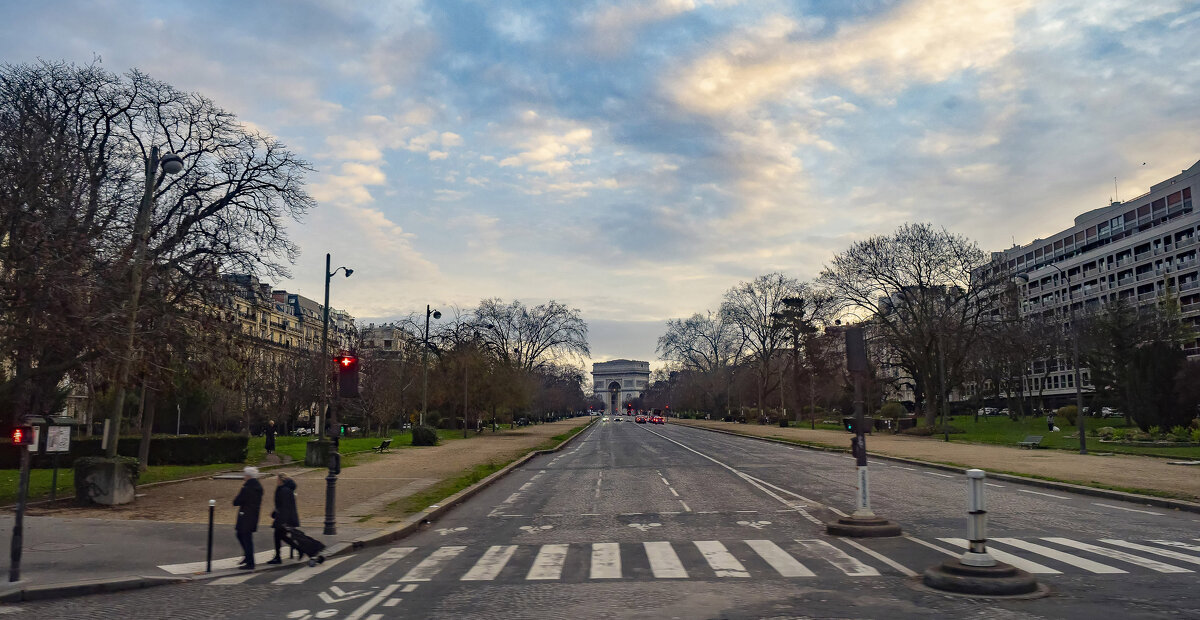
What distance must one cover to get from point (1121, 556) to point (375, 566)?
33.9 feet

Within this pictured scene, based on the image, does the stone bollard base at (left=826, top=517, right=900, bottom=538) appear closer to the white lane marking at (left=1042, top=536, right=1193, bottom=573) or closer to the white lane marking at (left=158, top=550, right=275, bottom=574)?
the white lane marking at (left=1042, top=536, right=1193, bottom=573)

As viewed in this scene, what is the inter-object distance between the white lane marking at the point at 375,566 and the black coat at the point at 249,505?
1.70 m

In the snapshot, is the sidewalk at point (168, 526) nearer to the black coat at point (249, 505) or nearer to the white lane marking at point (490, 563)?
the black coat at point (249, 505)

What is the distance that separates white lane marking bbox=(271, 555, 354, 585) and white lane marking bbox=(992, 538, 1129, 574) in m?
10.0

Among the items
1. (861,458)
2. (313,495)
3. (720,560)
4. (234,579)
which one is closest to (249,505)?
(234,579)

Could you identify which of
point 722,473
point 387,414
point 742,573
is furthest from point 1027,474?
point 387,414

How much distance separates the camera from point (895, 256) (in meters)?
54.3

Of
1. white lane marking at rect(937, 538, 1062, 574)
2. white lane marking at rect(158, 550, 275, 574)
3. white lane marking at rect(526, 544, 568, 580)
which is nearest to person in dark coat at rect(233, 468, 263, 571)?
white lane marking at rect(158, 550, 275, 574)

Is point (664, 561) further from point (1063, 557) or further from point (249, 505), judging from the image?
point (249, 505)

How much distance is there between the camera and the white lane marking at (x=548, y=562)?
1038 cm

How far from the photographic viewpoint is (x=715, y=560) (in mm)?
11148

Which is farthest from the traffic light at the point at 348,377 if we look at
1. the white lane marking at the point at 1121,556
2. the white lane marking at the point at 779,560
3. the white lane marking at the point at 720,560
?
the white lane marking at the point at 1121,556

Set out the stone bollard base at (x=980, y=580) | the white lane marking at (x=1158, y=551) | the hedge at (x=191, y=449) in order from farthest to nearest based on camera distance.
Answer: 1. the hedge at (x=191, y=449)
2. the white lane marking at (x=1158, y=551)
3. the stone bollard base at (x=980, y=580)

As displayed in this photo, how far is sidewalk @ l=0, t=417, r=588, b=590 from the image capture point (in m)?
11.3
